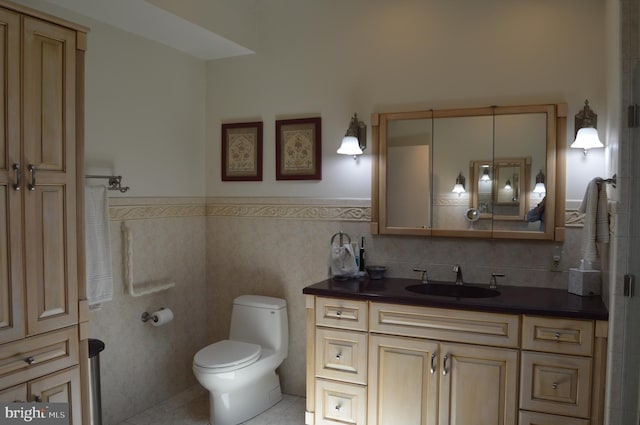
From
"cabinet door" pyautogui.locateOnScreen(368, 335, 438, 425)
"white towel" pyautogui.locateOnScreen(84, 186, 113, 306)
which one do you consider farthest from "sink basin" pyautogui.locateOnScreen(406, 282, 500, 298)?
"white towel" pyautogui.locateOnScreen(84, 186, 113, 306)

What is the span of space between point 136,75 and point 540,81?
2.50 meters

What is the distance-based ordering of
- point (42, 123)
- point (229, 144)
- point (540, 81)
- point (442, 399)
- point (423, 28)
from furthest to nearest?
point (229, 144)
point (423, 28)
point (540, 81)
point (442, 399)
point (42, 123)

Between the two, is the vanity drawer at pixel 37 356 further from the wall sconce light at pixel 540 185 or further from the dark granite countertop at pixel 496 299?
the wall sconce light at pixel 540 185

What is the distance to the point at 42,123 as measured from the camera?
2061 mm

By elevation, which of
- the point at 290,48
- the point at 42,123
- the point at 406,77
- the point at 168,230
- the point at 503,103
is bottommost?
the point at 168,230

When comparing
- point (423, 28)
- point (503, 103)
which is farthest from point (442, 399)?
point (423, 28)

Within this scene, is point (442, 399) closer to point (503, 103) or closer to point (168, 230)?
point (503, 103)

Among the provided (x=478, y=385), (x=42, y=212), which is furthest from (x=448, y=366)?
(x=42, y=212)

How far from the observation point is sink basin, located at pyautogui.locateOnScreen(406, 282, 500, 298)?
2.98 metres

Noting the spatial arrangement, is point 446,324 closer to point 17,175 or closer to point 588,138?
point 588,138

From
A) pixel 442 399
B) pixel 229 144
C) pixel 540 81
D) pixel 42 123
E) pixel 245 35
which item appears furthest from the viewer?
pixel 229 144

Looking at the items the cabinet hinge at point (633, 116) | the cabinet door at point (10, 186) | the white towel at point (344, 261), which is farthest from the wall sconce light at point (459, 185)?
the cabinet door at point (10, 186)

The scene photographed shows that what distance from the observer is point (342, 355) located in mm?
2887

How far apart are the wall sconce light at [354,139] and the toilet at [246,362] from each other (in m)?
1.14
